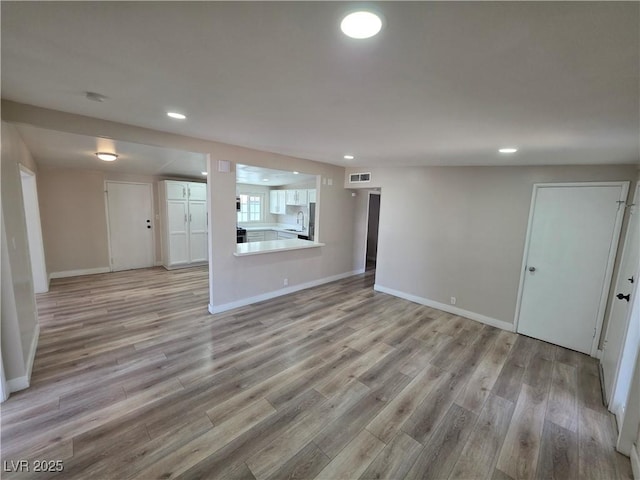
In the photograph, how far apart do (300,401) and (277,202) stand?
6.96 metres

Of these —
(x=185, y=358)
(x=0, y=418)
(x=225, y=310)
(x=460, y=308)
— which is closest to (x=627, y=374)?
(x=460, y=308)

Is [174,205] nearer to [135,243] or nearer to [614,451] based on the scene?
[135,243]

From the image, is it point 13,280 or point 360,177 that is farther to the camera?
point 360,177

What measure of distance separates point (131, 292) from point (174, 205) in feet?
7.53

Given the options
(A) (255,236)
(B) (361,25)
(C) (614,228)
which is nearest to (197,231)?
(A) (255,236)

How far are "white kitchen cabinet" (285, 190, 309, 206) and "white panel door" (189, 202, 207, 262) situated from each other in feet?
8.13

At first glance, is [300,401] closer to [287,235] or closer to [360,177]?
[360,177]

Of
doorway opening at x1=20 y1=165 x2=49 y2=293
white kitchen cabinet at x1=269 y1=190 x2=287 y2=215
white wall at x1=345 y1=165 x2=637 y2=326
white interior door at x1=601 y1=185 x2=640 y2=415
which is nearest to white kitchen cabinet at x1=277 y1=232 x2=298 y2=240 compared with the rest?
white kitchen cabinet at x1=269 y1=190 x2=287 y2=215

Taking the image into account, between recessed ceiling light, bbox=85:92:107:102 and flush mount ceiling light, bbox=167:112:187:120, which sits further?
flush mount ceiling light, bbox=167:112:187:120

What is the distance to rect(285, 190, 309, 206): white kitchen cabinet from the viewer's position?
7.59 metres

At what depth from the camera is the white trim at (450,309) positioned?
12.5 feet

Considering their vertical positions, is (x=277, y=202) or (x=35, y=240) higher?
(x=277, y=202)

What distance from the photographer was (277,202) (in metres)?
8.59

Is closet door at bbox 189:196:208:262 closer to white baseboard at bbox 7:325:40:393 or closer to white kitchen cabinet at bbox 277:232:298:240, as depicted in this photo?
white kitchen cabinet at bbox 277:232:298:240
